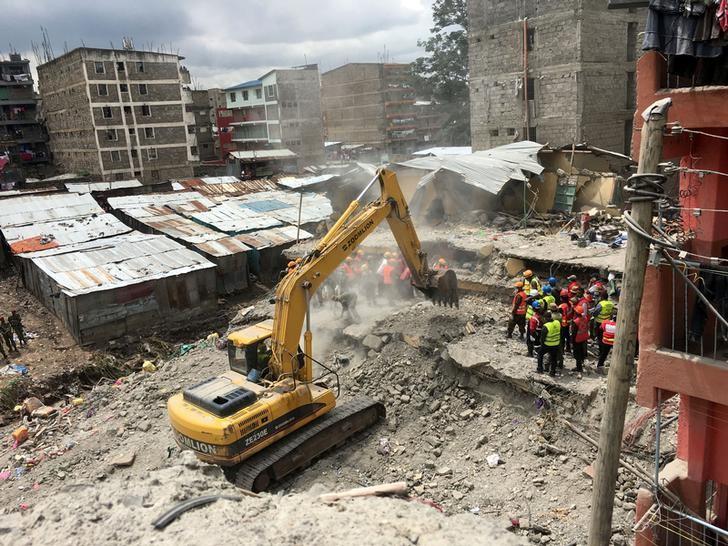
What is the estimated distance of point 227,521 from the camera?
17.2ft

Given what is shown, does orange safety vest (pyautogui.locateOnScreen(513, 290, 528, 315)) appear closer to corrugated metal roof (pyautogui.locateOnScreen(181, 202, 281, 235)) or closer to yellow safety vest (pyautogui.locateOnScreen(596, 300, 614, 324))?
yellow safety vest (pyautogui.locateOnScreen(596, 300, 614, 324))

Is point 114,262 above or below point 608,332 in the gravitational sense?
below

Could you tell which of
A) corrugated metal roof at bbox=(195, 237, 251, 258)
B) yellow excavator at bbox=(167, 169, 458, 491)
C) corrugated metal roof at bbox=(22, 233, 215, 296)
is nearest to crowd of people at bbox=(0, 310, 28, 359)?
corrugated metal roof at bbox=(22, 233, 215, 296)

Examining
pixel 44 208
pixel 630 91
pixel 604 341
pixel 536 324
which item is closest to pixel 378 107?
pixel 630 91

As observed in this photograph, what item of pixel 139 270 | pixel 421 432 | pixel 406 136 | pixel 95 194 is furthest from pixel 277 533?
pixel 406 136

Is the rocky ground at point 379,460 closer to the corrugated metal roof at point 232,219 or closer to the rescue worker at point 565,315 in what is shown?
the rescue worker at point 565,315

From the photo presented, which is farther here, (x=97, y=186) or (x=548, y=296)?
(x=97, y=186)

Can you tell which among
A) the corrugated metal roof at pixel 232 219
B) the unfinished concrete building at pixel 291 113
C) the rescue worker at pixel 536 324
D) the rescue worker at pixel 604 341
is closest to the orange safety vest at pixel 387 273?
the rescue worker at pixel 536 324

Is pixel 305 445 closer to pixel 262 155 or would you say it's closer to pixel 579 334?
pixel 579 334

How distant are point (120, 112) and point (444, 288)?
38993 mm

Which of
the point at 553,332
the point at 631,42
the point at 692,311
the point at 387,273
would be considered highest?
the point at 631,42

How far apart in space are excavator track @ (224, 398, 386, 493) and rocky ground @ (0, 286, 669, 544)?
0.28 meters

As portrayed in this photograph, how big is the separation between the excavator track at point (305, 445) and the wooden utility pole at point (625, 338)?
19.2ft

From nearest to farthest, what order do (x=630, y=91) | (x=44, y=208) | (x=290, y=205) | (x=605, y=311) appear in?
(x=605, y=311) → (x=630, y=91) → (x=44, y=208) → (x=290, y=205)
